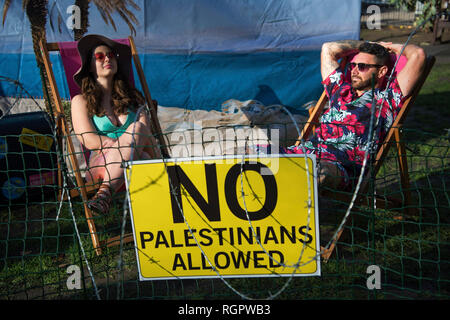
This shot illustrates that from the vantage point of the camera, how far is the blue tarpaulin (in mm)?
4547

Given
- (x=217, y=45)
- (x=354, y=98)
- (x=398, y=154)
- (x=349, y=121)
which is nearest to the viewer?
(x=398, y=154)

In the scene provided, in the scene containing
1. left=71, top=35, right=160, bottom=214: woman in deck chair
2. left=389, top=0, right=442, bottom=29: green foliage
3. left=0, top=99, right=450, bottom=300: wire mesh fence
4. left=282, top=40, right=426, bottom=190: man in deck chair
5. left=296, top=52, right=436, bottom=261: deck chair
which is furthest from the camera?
left=389, top=0, right=442, bottom=29: green foliage

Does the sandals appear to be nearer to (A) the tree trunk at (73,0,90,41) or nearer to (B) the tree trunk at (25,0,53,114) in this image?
(B) the tree trunk at (25,0,53,114)

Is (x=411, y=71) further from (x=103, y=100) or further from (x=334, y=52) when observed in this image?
(x=103, y=100)

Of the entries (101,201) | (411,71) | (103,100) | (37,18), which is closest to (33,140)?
(103,100)

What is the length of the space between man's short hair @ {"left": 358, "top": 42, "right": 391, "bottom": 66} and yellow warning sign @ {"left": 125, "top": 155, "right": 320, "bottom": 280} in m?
1.64

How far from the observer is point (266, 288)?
2.48 meters

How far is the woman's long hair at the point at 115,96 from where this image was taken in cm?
349

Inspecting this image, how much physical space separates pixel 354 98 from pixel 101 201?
2.08 metres

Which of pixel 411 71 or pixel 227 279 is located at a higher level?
pixel 411 71

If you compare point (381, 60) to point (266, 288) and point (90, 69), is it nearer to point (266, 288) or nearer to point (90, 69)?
point (266, 288)

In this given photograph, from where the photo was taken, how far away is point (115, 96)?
361 cm

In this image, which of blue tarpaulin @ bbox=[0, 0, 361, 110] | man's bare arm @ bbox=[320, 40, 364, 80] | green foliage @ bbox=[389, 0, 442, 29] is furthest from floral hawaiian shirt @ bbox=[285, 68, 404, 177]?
green foliage @ bbox=[389, 0, 442, 29]
